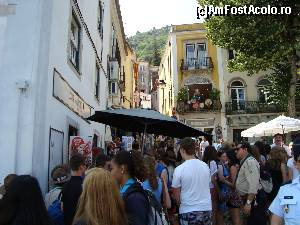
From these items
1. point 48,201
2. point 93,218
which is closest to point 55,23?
point 48,201

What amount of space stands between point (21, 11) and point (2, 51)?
0.70 meters

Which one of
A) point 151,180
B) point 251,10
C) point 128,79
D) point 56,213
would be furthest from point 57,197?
point 128,79

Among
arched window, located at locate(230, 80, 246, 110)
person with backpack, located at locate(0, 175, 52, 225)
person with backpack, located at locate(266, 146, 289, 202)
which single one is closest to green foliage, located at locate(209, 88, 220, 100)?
arched window, located at locate(230, 80, 246, 110)

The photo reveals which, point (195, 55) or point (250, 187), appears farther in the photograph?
point (195, 55)

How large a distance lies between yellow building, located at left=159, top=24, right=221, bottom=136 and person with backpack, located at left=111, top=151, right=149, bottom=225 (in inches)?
1075

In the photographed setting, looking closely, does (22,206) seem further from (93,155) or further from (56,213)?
(93,155)

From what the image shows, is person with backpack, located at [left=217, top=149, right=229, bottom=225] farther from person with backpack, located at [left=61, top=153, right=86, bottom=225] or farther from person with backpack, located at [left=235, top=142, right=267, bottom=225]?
person with backpack, located at [left=61, top=153, right=86, bottom=225]

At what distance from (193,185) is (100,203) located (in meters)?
2.92

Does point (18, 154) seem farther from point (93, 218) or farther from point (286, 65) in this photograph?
point (286, 65)

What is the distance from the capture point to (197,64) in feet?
105

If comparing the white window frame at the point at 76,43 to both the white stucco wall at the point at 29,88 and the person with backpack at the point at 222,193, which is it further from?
the person with backpack at the point at 222,193

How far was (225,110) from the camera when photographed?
31.0m

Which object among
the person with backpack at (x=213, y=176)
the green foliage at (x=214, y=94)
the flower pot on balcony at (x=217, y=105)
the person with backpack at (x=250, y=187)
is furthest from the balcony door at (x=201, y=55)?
the person with backpack at (x=250, y=187)

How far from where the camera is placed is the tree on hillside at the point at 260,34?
20703mm
